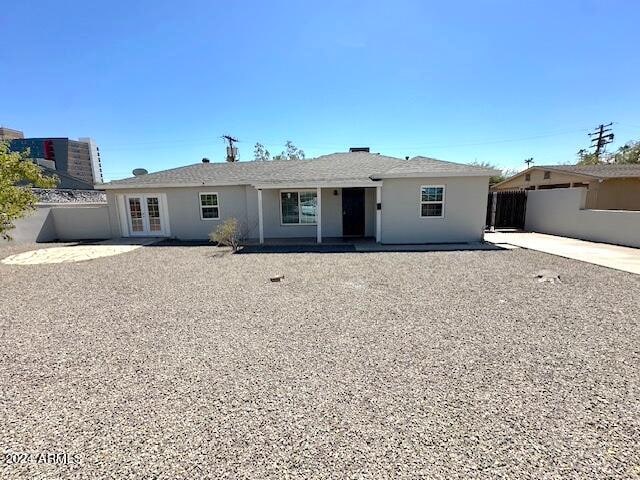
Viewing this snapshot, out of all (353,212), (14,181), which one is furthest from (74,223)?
(353,212)

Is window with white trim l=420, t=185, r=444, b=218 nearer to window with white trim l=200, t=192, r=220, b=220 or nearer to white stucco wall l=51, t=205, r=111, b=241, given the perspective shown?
window with white trim l=200, t=192, r=220, b=220

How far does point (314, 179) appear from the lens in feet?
37.5

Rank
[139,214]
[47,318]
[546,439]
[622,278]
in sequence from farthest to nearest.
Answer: [139,214], [622,278], [47,318], [546,439]

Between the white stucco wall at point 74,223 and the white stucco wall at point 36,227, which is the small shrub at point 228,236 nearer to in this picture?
the white stucco wall at point 74,223

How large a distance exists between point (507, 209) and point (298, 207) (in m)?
11.2

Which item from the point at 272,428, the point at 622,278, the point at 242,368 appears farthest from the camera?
the point at 622,278

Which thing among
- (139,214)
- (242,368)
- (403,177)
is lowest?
(242,368)

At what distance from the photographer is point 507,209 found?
15523 mm

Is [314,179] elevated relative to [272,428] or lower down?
elevated

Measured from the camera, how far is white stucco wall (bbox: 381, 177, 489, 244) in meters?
10.8

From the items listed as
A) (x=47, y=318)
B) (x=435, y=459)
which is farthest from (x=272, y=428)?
(x=47, y=318)

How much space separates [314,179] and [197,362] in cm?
900

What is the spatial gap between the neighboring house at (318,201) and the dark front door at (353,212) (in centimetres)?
4

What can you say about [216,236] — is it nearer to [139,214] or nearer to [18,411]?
[139,214]
